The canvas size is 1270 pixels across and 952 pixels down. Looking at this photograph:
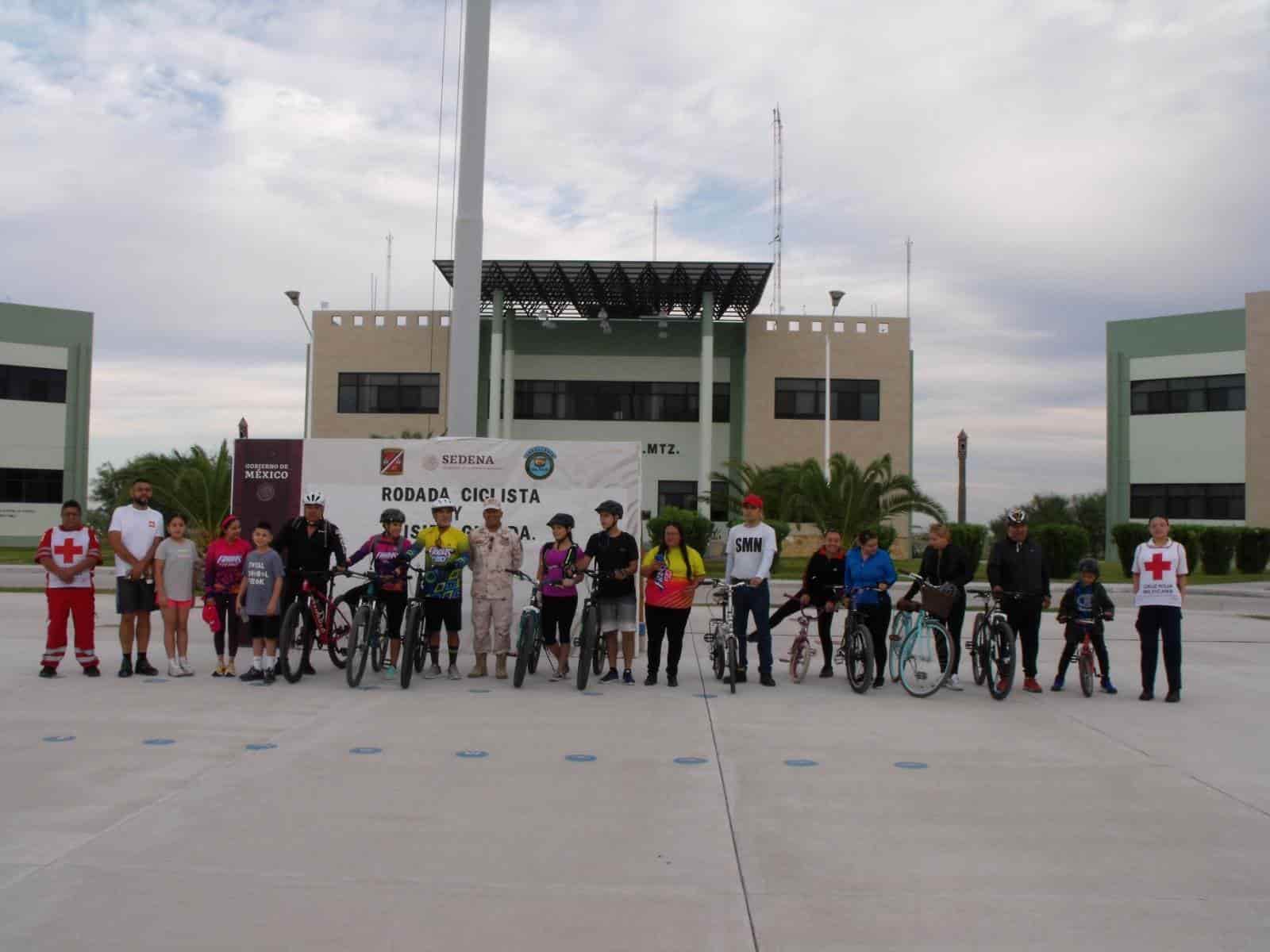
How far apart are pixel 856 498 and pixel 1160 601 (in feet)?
73.9

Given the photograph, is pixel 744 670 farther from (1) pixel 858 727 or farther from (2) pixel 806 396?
(2) pixel 806 396

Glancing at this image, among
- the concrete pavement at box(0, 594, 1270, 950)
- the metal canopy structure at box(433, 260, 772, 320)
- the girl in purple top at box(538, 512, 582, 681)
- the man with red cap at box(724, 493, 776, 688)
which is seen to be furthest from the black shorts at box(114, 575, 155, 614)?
the metal canopy structure at box(433, 260, 772, 320)

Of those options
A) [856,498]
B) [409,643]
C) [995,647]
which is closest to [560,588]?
[409,643]

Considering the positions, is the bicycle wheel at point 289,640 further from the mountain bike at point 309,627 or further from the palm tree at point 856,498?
the palm tree at point 856,498

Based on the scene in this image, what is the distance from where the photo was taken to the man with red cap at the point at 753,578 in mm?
11625

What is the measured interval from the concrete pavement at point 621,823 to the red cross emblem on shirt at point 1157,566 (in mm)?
1226

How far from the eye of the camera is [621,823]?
624 cm

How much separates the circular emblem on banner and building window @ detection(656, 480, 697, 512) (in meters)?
34.4

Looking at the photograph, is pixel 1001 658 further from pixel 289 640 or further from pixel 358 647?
pixel 289 640

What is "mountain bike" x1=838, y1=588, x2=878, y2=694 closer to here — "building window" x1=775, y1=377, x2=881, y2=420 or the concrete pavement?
the concrete pavement

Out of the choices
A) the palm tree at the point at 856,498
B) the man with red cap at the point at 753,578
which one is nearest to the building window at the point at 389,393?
the palm tree at the point at 856,498

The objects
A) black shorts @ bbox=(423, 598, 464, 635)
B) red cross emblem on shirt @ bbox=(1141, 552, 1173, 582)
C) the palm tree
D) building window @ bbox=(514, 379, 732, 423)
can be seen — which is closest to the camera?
red cross emblem on shirt @ bbox=(1141, 552, 1173, 582)

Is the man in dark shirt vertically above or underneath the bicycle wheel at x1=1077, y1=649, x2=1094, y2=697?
above

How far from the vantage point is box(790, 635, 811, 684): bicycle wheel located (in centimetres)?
1192
